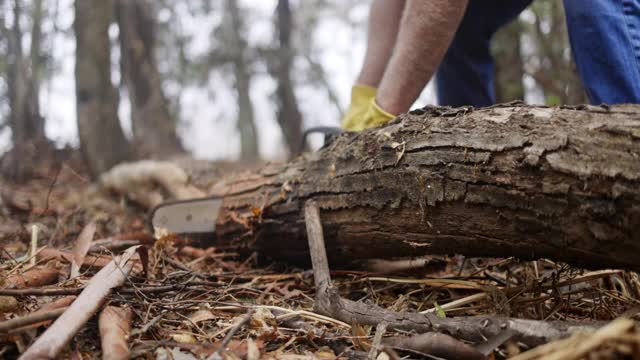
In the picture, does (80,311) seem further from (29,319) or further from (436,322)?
(436,322)

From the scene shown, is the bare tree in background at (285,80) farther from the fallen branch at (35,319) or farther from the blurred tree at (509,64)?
the fallen branch at (35,319)

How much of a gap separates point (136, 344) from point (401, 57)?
132cm

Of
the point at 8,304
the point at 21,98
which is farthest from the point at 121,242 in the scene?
the point at 21,98

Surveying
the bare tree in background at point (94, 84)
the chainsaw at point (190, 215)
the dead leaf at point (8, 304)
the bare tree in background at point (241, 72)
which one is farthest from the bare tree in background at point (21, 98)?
the bare tree in background at point (241, 72)

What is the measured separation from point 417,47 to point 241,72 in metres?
14.2

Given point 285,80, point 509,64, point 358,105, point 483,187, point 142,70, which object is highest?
point 142,70

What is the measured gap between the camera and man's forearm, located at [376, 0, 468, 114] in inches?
64.2

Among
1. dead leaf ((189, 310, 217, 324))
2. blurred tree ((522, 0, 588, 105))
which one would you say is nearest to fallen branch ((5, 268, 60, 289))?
dead leaf ((189, 310, 217, 324))

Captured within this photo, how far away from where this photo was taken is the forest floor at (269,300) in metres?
1.01

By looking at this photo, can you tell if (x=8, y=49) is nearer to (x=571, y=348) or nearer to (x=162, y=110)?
(x=162, y=110)

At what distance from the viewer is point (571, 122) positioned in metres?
1.12

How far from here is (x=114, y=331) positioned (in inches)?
40.6

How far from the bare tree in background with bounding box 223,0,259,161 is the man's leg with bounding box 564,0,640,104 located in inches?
555

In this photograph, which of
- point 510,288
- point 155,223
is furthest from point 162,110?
point 510,288
